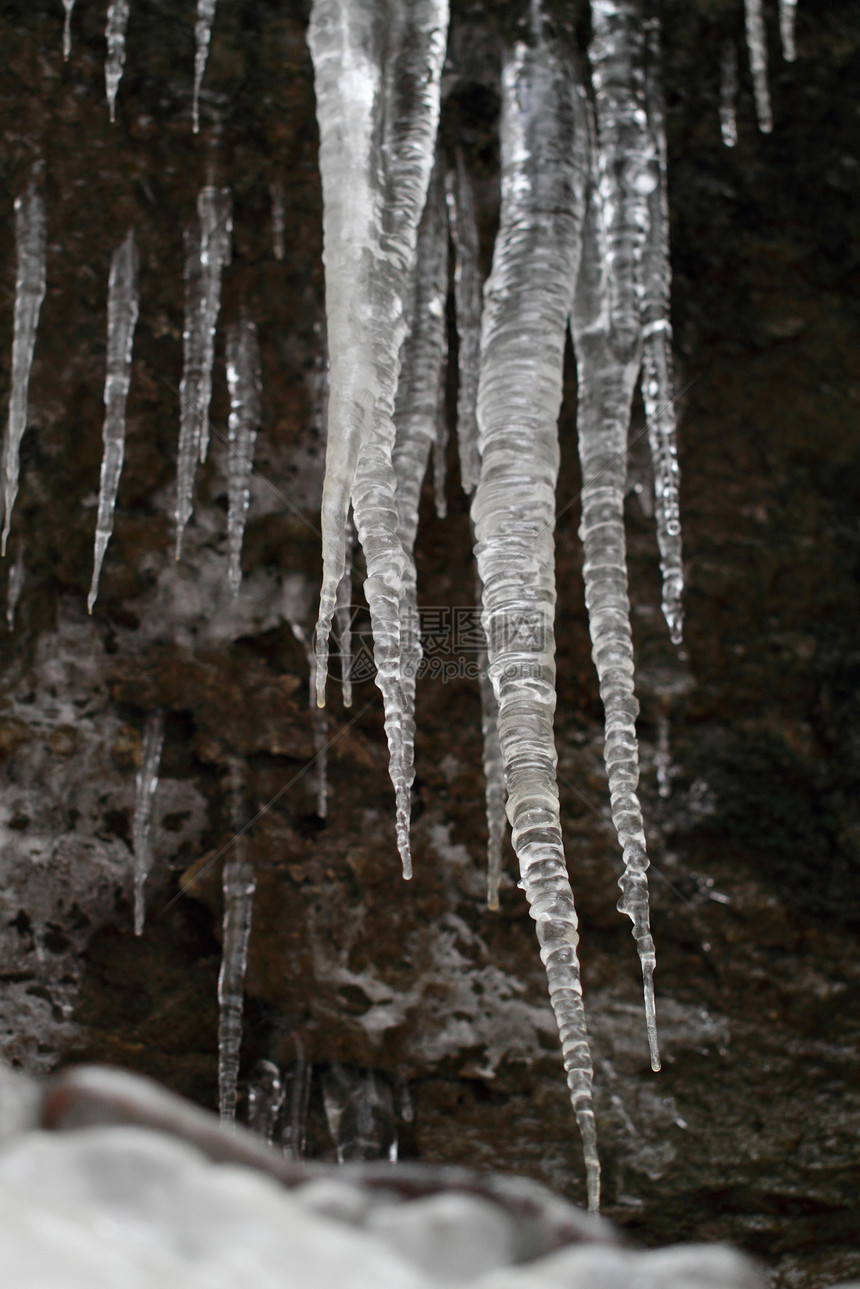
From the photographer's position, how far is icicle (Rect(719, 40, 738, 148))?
143 centimetres

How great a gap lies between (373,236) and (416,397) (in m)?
0.29

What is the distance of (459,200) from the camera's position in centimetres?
157

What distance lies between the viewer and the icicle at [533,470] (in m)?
0.93

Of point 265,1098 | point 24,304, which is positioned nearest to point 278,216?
point 24,304

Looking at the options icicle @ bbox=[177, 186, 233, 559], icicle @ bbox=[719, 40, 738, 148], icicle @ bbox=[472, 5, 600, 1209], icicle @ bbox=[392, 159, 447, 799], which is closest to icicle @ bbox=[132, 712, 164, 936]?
icicle @ bbox=[177, 186, 233, 559]

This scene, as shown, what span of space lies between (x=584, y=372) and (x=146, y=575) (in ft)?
3.32

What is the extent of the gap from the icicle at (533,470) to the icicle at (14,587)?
109 centimetres

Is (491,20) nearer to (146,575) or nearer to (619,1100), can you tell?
(146,575)

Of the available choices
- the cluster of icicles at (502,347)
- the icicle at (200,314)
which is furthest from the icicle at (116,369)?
the icicle at (200,314)

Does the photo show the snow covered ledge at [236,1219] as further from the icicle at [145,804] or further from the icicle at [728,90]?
the icicle at [728,90]

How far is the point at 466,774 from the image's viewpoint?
180 cm

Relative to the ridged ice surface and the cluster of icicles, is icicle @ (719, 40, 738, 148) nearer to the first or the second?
→ the cluster of icicles

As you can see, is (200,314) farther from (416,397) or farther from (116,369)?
(416,397)

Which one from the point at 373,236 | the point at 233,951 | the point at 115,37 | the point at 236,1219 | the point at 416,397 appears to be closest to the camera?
the point at 236,1219
